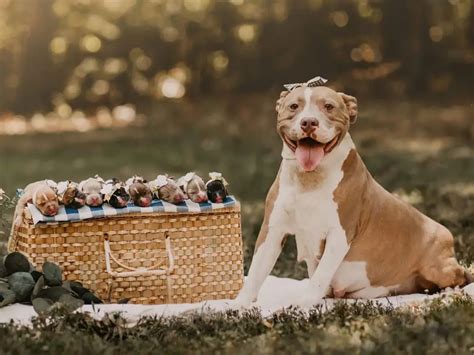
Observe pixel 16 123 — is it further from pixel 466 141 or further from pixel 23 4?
pixel 466 141

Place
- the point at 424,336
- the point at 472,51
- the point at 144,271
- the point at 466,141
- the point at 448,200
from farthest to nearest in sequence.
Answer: the point at 472,51, the point at 466,141, the point at 448,200, the point at 144,271, the point at 424,336

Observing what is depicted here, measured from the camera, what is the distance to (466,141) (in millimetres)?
10875

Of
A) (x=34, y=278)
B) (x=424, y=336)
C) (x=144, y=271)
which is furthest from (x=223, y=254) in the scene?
(x=424, y=336)

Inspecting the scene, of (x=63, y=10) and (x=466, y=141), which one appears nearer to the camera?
(x=466, y=141)

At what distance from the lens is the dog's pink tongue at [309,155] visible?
3768mm

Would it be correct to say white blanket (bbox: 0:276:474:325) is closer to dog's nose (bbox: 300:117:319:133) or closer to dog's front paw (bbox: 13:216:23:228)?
dog's front paw (bbox: 13:216:23:228)

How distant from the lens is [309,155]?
377cm

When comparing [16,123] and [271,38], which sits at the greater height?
[271,38]

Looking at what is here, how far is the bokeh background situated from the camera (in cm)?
1148

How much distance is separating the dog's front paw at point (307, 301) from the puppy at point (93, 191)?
33.5 inches

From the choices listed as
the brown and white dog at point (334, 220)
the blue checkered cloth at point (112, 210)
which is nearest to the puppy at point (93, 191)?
the blue checkered cloth at point (112, 210)

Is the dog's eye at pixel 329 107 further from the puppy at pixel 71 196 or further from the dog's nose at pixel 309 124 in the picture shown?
A: the puppy at pixel 71 196

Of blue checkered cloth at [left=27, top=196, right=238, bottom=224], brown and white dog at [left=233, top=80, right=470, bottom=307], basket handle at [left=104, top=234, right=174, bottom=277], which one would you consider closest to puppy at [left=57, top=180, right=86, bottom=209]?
blue checkered cloth at [left=27, top=196, right=238, bottom=224]

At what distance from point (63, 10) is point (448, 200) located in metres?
7.06
